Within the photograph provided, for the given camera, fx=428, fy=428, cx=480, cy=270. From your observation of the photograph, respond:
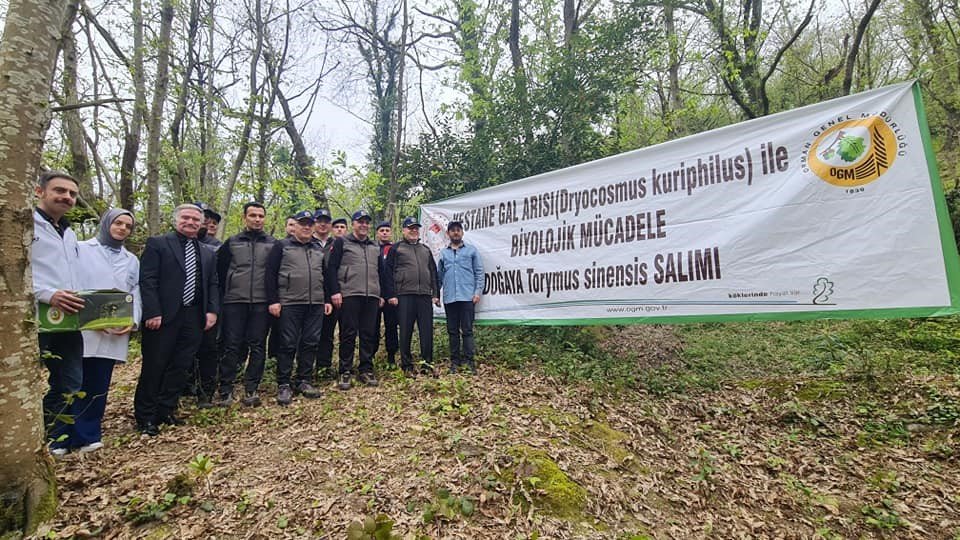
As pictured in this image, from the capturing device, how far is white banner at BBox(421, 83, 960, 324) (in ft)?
11.9

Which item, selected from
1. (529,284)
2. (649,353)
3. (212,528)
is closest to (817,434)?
(649,353)

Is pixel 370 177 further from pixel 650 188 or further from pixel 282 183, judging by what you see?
pixel 650 188

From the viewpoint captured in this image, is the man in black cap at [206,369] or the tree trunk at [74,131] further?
the tree trunk at [74,131]

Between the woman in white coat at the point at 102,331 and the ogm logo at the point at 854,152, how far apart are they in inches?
256

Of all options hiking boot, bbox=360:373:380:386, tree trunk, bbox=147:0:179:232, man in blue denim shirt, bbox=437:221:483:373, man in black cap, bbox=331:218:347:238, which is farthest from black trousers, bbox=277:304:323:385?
tree trunk, bbox=147:0:179:232

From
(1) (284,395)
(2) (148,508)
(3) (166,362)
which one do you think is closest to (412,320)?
(1) (284,395)

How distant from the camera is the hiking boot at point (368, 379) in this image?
17.9ft

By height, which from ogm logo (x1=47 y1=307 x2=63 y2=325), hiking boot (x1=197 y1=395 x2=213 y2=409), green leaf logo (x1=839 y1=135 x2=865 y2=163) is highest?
green leaf logo (x1=839 y1=135 x2=865 y2=163)

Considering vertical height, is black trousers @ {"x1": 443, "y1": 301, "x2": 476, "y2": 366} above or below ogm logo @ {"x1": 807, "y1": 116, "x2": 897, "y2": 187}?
below

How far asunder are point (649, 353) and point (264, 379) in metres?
5.83

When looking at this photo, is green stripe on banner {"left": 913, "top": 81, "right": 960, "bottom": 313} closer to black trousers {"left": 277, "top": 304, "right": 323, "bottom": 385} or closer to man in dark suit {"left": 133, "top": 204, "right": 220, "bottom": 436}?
black trousers {"left": 277, "top": 304, "right": 323, "bottom": 385}

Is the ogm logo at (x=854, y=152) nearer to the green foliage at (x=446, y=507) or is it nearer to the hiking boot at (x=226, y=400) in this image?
the green foliage at (x=446, y=507)

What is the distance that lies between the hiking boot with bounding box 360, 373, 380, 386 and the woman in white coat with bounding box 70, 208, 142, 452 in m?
2.46

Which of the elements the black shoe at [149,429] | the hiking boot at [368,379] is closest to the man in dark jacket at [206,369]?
the black shoe at [149,429]
